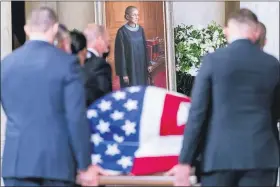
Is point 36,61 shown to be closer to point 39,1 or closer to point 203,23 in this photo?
point 39,1

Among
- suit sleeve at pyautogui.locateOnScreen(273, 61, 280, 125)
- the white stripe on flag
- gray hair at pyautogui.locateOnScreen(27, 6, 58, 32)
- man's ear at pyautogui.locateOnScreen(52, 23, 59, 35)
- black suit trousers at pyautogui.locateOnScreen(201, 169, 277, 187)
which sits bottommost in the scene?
black suit trousers at pyautogui.locateOnScreen(201, 169, 277, 187)

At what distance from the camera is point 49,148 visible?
4.73 metres

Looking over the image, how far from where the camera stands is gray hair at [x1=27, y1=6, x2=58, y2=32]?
191 inches

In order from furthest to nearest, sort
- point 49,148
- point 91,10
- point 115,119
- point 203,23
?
point 203,23 → point 91,10 → point 115,119 → point 49,148

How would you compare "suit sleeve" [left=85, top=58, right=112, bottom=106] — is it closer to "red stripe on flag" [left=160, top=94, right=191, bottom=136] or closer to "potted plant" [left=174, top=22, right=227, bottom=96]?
"red stripe on flag" [left=160, top=94, right=191, bottom=136]

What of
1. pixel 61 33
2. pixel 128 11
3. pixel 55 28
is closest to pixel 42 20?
pixel 55 28

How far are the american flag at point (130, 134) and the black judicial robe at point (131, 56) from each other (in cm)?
465

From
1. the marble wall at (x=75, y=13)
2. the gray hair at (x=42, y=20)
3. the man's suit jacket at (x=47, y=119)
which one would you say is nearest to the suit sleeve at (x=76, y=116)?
the man's suit jacket at (x=47, y=119)

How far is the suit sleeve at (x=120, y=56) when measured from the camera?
10.2 metres

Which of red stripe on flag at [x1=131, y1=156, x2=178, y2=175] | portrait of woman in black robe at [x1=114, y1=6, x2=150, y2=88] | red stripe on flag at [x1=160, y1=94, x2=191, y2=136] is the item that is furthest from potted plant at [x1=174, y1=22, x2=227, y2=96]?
red stripe on flag at [x1=131, y1=156, x2=178, y2=175]

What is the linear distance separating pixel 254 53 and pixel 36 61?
1.31 metres

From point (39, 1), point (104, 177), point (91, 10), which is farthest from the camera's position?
point (91, 10)

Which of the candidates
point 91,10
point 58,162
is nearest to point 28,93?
point 58,162

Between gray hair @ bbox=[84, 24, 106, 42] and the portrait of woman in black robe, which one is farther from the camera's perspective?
the portrait of woman in black robe
